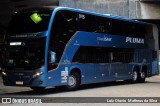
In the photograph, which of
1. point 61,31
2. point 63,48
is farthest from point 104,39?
point 61,31

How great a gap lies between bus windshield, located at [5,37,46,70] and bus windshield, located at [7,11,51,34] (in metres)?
0.52

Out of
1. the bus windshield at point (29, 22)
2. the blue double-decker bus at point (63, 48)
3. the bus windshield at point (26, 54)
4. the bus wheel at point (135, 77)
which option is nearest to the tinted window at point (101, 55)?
the blue double-decker bus at point (63, 48)

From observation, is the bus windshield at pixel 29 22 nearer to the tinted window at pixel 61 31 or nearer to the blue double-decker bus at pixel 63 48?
the blue double-decker bus at pixel 63 48

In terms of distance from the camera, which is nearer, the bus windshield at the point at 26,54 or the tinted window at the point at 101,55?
the bus windshield at the point at 26,54

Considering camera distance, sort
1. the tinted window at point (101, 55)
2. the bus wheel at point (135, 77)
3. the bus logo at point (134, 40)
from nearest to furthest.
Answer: the tinted window at point (101, 55)
the bus logo at point (134, 40)
the bus wheel at point (135, 77)

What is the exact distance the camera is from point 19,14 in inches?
746

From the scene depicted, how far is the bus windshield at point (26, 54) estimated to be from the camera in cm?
1766

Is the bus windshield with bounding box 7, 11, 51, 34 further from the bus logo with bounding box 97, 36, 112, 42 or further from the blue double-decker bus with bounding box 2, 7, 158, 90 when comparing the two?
the bus logo with bounding box 97, 36, 112, 42

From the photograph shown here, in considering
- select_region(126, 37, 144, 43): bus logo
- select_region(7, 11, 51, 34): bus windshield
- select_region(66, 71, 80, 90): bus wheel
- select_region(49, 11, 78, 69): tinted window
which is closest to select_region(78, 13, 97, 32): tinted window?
select_region(49, 11, 78, 69): tinted window

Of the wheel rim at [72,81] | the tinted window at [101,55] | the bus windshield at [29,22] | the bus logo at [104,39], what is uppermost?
the bus windshield at [29,22]

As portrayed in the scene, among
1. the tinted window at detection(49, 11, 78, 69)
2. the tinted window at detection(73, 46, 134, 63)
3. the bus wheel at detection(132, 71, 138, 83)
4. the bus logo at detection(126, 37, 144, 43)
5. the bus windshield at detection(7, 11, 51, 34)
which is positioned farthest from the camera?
the bus wheel at detection(132, 71, 138, 83)

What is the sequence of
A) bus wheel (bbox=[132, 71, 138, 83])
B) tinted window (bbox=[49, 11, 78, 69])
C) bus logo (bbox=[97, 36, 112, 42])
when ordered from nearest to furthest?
tinted window (bbox=[49, 11, 78, 69]) → bus logo (bbox=[97, 36, 112, 42]) → bus wheel (bbox=[132, 71, 138, 83])

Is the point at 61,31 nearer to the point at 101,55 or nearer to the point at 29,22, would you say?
the point at 29,22

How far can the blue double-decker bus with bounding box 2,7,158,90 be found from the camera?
17750 mm
